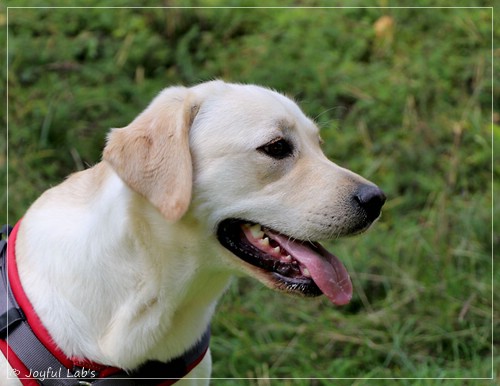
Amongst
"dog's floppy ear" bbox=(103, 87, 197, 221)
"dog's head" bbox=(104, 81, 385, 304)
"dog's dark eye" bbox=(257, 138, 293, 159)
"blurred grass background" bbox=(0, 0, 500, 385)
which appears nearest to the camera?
"dog's floppy ear" bbox=(103, 87, 197, 221)

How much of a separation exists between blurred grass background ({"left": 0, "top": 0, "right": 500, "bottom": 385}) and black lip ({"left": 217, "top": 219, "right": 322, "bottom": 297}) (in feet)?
4.16

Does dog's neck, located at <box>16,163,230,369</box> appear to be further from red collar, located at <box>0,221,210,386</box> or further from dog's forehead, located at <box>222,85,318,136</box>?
dog's forehead, located at <box>222,85,318,136</box>

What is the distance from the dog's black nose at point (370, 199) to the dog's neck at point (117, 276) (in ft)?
1.78

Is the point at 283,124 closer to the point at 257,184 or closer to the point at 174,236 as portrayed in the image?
the point at 257,184

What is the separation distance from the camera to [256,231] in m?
2.77

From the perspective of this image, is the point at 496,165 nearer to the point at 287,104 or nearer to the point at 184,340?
the point at 287,104

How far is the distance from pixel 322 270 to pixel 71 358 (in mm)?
929

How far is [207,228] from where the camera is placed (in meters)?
2.70

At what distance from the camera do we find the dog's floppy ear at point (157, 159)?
257cm

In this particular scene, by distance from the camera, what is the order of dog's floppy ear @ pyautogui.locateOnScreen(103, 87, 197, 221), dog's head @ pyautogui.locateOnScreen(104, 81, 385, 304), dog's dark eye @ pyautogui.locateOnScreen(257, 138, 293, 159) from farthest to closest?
dog's dark eye @ pyautogui.locateOnScreen(257, 138, 293, 159), dog's head @ pyautogui.locateOnScreen(104, 81, 385, 304), dog's floppy ear @ pyautogui.locateOnScreen(103, 87, 197, 221)

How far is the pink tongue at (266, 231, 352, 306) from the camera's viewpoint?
9.05 ft

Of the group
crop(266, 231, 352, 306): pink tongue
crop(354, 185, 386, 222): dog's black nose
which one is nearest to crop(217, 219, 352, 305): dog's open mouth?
crop(266, 231, 352, 306): pink tongue

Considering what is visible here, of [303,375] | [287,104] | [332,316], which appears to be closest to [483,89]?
[332,316]

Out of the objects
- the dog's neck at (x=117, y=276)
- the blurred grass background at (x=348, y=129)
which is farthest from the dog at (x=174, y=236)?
the blurred grass background at (x=348, y=129)
